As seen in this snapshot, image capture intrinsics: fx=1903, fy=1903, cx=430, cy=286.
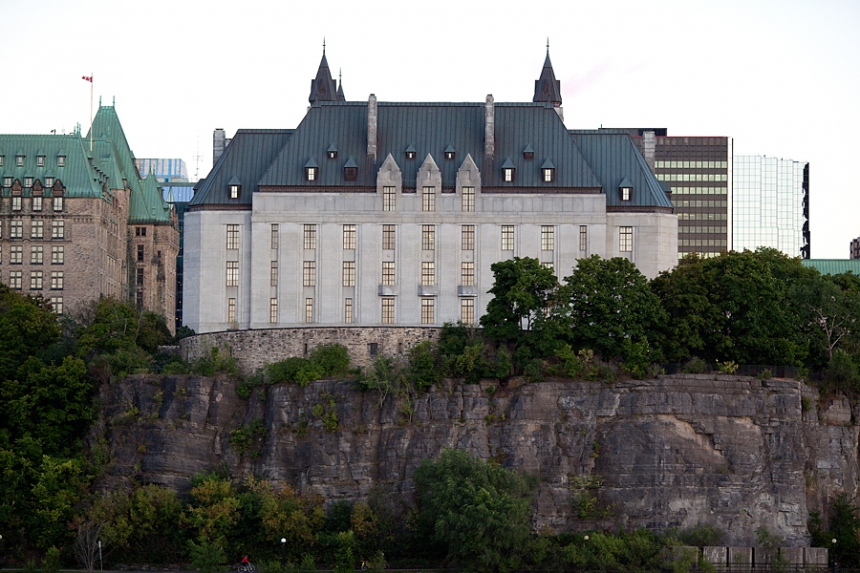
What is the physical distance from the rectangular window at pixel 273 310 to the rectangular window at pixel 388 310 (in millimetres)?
8706

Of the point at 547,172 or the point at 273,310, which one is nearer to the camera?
the point at 273,310

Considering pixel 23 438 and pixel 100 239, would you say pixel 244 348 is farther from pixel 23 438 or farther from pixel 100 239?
pixel 100 239

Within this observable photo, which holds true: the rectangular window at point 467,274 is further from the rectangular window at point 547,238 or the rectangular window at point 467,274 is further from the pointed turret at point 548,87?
the pointed turret at point 548,87

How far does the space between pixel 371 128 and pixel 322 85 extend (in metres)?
30.0

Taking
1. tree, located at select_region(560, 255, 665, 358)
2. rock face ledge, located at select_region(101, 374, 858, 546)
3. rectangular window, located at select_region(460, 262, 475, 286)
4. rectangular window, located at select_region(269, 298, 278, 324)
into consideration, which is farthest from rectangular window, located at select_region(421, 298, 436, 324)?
rock face ledge, located at select_region(101, 374, 858, 546)

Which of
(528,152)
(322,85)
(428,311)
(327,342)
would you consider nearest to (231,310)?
(327,342)

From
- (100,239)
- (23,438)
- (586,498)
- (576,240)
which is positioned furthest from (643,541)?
(100,239)

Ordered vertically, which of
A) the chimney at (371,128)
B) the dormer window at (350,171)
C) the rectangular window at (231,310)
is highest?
the chimney at (371,128)

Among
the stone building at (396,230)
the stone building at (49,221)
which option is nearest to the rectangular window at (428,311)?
the stone building at (396,230)

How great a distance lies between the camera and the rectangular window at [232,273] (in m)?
156

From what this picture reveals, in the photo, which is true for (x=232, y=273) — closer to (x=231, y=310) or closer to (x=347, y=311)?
(x=231, y=310)

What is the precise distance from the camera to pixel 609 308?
140m

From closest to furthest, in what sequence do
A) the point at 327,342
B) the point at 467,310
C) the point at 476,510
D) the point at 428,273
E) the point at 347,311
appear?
the point at 476,510
the point at 327,342
the point at 467,310
the point at 347,311
the point at 428,273

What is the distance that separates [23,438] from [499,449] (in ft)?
112
